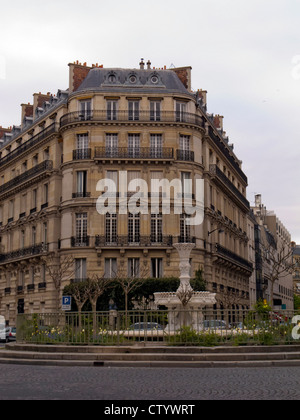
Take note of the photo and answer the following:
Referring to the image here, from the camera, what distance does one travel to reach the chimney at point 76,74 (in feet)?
157

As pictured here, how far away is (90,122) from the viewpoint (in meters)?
44.7

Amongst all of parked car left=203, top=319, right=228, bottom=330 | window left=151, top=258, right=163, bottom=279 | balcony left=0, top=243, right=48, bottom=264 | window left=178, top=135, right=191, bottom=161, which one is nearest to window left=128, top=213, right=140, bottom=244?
window left=151, top=258, right=163, bottom=279

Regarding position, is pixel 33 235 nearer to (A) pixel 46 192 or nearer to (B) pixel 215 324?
(A) pixel 46 192

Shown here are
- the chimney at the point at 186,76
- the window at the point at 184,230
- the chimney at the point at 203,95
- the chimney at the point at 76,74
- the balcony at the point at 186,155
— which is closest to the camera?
the window at the point at 184,230

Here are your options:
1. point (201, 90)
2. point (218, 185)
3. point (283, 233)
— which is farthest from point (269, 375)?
point (283, 233)

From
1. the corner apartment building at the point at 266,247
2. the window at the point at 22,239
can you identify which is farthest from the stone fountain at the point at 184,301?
the corner apartment building at the point at 266,247

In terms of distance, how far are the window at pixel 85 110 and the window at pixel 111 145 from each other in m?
2.00

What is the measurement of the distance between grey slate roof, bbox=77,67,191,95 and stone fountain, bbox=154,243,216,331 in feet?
74.6

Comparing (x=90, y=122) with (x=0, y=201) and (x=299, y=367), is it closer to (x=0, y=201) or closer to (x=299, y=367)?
(x=0, y=201)

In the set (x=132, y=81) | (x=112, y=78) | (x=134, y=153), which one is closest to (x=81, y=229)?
(x=134, y=153)

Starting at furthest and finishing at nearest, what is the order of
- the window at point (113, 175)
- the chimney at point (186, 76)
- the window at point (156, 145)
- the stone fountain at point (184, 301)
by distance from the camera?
the chimney at point (186, 76), the window at point (156, 145), the window at point (113, 175), the stone fountain at point (184, 301)

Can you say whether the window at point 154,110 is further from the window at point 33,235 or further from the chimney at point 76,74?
the window at point 33,235

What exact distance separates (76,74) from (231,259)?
66.3ft
